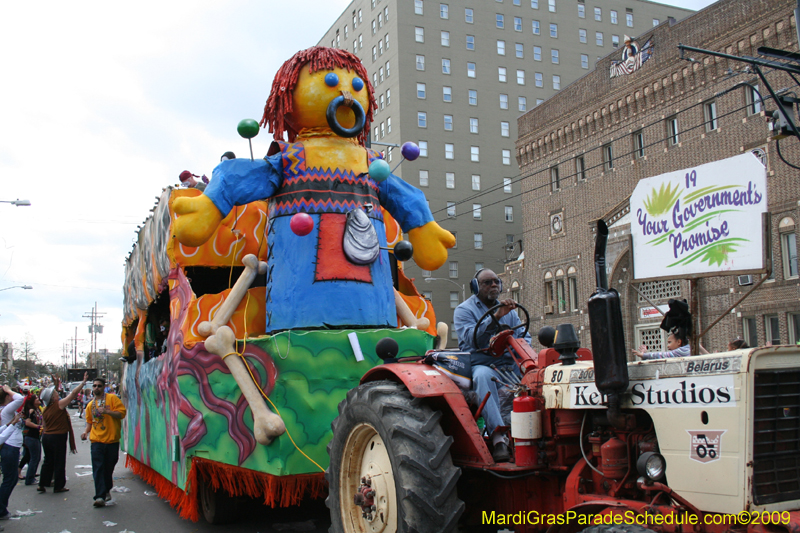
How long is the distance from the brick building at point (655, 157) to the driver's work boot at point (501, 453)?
55.8ft

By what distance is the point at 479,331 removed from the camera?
489 centimetres

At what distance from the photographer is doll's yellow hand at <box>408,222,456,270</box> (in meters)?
7.95

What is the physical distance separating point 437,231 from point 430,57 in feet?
163

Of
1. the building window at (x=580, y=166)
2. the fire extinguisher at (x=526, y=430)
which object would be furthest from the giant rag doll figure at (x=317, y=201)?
the building window at (x=580, y=166)

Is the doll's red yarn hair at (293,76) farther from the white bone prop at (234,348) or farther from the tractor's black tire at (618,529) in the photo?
the tractor's black tire at (618,529)

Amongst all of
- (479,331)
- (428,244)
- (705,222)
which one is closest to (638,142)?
(705,222)

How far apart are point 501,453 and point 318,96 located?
4.43 meters

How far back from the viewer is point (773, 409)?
118 inches

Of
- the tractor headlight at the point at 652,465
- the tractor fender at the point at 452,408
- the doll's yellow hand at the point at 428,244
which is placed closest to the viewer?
the tractor headlight at the point at 652,465

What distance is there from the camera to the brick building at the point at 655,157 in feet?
73.8

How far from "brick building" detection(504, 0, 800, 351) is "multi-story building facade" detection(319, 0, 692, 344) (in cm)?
1811

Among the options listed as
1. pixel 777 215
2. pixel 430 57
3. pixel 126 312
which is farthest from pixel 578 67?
pixel 126 312

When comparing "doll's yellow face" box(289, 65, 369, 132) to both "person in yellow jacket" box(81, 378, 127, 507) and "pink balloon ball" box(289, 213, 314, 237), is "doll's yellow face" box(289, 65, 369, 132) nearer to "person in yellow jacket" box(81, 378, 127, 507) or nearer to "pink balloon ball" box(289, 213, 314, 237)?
"pink balloon ball" box(289, 213, 314, 237)

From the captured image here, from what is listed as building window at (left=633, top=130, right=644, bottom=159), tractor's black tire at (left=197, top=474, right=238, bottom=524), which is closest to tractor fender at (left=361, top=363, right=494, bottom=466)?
tractor's black tire at (left=197, top=474, right=238, bottom=524)
